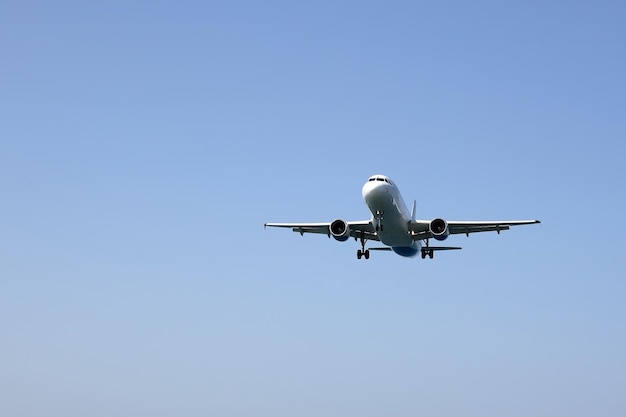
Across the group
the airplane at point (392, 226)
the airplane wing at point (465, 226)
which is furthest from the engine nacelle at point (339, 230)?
the airplane wing at point (465, 226)

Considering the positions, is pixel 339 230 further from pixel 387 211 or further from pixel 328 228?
pixel 387 211

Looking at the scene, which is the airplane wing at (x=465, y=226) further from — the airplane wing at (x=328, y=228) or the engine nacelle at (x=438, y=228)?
the airplane wing at (x=328, y=228)

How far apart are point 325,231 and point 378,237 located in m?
5.55

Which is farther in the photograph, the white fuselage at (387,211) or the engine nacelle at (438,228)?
the engine nacelle at (438,228)

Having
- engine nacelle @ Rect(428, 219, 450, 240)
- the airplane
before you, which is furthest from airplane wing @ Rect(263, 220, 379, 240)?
engine nacelle @ Rect(428, 219, 450, 240)

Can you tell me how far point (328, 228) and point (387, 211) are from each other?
9.48 meters

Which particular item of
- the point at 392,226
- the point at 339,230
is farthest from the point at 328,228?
the point at 392,226

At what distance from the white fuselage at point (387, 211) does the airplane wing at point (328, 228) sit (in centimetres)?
157

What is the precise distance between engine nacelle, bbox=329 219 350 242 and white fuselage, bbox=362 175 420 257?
109 inches

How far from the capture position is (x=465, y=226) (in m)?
81.8

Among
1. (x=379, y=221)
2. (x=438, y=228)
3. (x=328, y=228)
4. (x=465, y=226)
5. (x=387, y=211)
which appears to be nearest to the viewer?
Result: (x=387, y=211)

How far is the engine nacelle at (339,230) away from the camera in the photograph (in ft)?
258

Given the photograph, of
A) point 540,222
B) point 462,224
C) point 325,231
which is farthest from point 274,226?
point 540,222

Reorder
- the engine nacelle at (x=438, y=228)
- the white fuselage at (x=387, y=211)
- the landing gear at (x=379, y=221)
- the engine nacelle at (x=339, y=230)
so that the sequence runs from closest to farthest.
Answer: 1. the white fuselage at (x=387, y=211)
2. the landing gear at (x=379, y=221)
3. the engine nacelle at (x=339, y=230)
4. the engine nacelle at (x=438, y=228)
